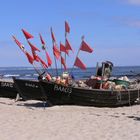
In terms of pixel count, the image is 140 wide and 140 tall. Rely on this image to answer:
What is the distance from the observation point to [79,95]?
61.0 feet

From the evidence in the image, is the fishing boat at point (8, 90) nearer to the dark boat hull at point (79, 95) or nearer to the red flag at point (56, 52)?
→ the red flag at point (56, 52)

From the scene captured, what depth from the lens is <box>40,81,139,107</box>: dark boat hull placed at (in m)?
18.5

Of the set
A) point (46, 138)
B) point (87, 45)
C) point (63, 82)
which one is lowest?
point (46, 138)

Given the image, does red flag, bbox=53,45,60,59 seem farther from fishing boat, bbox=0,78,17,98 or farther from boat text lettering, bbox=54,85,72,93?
fishing boat, bbox=0,78,17,98

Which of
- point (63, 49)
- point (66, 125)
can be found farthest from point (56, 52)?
point (66, 125)

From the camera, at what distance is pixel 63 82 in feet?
61.9

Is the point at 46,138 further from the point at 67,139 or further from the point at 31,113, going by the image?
the point at 31,113

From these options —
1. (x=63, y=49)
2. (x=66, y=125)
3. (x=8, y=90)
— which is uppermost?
(x=63, y=49)

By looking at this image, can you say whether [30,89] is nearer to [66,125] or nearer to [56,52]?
[56,52]

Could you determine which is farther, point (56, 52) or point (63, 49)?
point (56, 52)

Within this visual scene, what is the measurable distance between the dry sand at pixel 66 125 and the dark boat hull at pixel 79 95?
2.33 feet

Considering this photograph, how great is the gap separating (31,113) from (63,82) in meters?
2.57

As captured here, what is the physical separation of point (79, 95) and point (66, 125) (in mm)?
5140

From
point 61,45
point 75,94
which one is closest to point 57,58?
point 61,45
